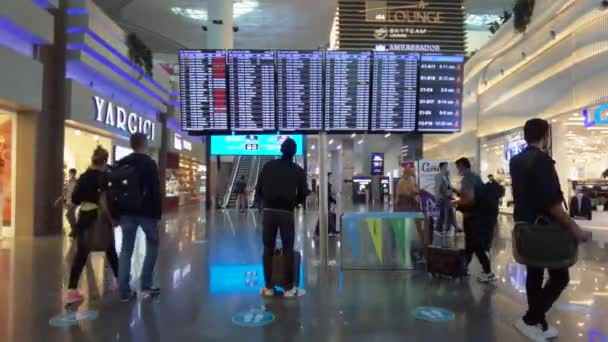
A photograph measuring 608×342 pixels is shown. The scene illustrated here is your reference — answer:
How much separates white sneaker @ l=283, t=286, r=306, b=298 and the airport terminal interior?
2 cm

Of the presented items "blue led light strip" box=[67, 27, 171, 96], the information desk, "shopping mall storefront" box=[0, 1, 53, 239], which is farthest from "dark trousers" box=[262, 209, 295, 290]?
"blue led light strip" box=[67, 27, 171, 96]

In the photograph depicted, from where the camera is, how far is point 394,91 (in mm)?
6449

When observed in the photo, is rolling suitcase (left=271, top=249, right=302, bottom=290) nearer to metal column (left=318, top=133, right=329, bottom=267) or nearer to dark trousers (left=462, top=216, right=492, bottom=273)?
metal column (left=318, top=133, right=329, bottom=267)

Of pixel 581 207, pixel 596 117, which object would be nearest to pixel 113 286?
pixel 596 117

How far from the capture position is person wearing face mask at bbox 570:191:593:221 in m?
12.2

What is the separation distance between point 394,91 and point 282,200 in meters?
2.80

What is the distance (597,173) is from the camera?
45.7 ft

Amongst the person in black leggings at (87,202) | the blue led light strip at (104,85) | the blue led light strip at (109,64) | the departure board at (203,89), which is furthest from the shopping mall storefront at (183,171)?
the person in black leggings at (87,202)

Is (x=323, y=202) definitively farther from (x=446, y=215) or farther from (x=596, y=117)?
(x=596, y=117)

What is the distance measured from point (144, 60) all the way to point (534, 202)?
51.0 feet

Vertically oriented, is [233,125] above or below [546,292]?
above

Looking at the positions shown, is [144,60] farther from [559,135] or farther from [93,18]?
[559,135]

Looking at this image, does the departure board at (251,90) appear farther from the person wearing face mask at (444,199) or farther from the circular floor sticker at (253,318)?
the person wearing face mask at (444,199)

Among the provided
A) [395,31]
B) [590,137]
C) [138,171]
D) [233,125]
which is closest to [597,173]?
[590,137]
